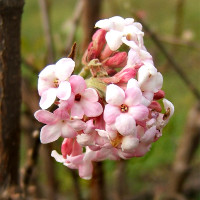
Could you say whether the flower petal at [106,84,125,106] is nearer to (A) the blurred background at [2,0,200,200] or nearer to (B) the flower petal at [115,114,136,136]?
(B) the flower petal at [115,114,136,136]

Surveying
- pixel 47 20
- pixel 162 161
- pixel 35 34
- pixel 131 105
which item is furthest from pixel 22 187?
pixel 35 34

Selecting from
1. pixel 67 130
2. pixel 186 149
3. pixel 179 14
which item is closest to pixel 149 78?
pixel 67 130

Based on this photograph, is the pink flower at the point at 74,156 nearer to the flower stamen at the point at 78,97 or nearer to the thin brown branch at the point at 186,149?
the flower stamen at the point at 78,97

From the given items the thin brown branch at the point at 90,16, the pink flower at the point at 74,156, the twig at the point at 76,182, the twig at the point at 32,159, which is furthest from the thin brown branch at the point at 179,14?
the pink flower at the point at 74,156

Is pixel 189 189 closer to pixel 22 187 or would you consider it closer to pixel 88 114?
pixel 22 187

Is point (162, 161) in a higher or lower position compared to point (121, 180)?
lower

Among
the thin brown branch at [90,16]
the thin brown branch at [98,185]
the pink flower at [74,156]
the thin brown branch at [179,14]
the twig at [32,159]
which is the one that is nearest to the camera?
the pink flower at [74,156]

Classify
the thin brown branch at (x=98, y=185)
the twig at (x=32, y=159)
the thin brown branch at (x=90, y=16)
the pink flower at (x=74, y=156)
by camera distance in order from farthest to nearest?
the thin brown branch at (x=90, y=16), the thin brown branch at (x=98, y=185), the twig at (x=32, y=159), the pink flower at (x=74, y=156)
